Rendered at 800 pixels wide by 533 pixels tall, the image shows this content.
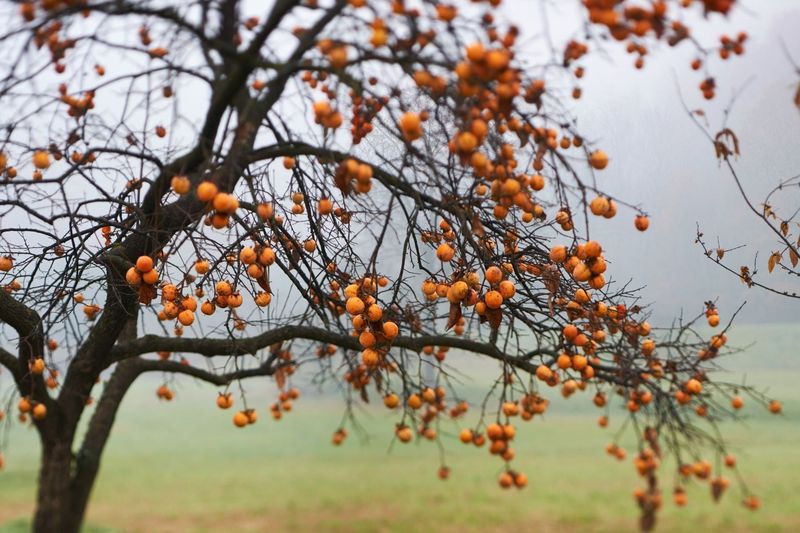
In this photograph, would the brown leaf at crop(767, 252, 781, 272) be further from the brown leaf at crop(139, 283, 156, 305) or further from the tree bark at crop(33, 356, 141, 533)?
the tree bark at crop(33, 356, 141, 533)

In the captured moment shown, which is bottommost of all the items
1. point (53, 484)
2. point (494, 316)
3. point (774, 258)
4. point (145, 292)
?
point (53, 484)

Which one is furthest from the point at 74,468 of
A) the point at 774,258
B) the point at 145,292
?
the point at 774,258

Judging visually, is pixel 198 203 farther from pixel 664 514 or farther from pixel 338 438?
pixel 664 514

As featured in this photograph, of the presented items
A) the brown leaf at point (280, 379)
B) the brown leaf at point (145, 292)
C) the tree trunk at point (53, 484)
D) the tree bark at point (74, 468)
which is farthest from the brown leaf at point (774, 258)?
the tree trunk at point (53, 484)

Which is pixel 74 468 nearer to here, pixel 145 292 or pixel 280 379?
pixel 280 379

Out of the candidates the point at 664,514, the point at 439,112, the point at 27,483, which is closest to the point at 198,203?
the point at 439,112

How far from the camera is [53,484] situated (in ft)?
11.4

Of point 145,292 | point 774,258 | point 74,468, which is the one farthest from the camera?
point 74,468

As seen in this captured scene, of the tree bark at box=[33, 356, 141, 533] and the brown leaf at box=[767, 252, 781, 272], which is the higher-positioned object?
the brown leaf at box=[767, 252, 781, 272]

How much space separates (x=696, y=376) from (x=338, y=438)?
2152mm

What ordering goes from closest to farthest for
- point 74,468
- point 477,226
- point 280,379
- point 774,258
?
point 477,226 → point 774,258 → point 280,379 → point 74,468

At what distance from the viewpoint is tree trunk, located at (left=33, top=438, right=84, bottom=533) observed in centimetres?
347

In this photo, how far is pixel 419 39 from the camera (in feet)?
5.61

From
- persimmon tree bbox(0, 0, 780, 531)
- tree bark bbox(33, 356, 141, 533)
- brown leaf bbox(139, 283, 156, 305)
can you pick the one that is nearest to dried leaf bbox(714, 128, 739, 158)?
persimmon tree bbox(0, 0, 780, 531)
